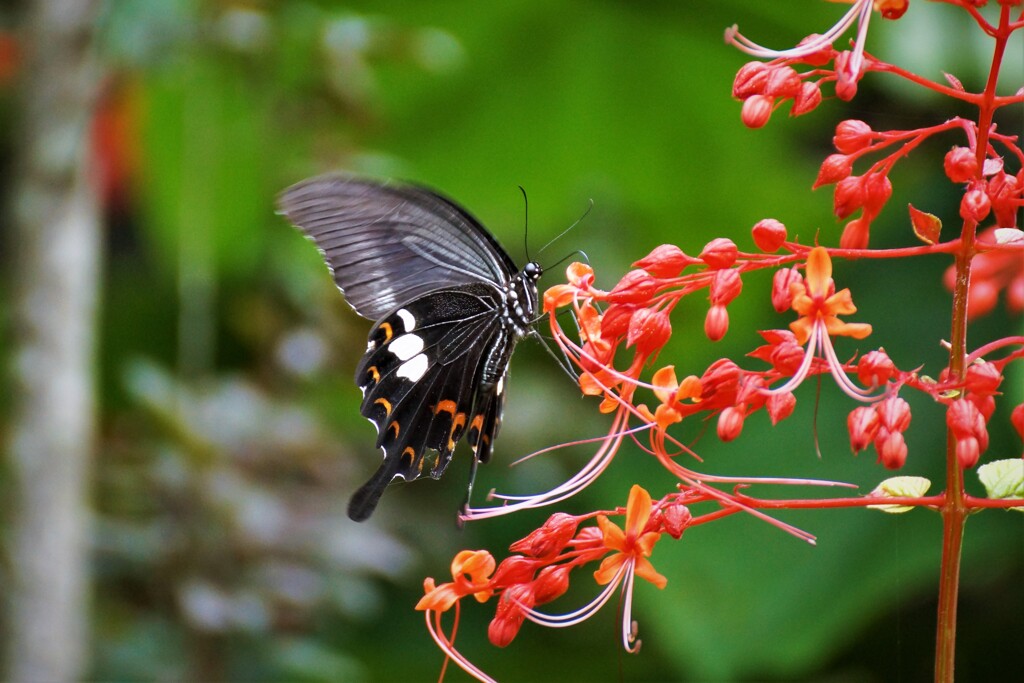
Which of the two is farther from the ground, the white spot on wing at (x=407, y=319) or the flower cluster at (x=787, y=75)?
the white spot on wing at (x=407, y=319)

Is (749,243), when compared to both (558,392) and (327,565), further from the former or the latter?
(327,565)

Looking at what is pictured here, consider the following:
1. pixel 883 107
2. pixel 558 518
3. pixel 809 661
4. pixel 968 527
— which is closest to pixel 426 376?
pixel 558 518

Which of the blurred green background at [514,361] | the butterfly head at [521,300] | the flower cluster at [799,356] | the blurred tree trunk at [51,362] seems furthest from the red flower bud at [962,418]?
the blurred tree trunk at [51,362]

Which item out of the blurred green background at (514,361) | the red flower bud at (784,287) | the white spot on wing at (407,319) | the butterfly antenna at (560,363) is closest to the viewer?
the red flower bud at (784,287)

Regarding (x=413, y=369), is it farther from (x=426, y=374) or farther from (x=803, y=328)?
(x=803, y=328)

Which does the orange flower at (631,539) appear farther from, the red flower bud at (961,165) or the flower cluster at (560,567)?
the red flower bud at (961,165)

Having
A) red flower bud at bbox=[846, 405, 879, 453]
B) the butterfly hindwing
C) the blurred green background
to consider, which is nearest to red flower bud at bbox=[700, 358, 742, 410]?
red flower bud at bbox=[846, 405, 879, 453]

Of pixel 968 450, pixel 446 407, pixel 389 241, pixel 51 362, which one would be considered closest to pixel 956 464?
pixel 968 450

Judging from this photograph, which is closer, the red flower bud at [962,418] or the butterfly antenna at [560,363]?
the red flower bud at [962,418]
